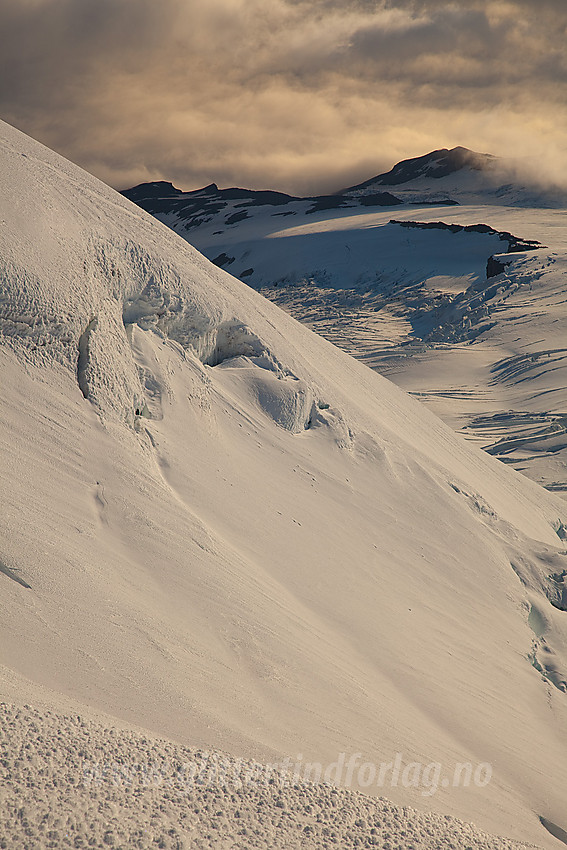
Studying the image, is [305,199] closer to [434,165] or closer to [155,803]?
[434,165]

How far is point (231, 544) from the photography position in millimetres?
5957

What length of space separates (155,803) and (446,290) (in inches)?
1810

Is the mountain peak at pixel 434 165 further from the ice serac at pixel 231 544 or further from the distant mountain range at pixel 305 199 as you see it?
the ice serac at pixel 231 544

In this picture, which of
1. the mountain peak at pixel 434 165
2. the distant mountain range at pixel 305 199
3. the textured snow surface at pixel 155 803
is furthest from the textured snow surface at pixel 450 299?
the mountain peak at pixel 434 165

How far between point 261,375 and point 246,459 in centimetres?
150

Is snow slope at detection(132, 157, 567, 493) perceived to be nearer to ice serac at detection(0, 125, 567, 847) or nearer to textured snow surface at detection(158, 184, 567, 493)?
textured snow surface at detection(158, 184, 567, 493)

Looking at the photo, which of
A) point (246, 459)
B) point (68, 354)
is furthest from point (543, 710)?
point (68, 354)

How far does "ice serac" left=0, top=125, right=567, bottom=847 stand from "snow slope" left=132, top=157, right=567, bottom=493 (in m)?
11.0

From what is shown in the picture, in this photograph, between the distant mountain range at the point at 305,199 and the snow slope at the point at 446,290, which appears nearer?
the snow slope at the point at 446,290

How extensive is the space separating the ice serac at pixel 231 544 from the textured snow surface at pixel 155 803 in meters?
0.33

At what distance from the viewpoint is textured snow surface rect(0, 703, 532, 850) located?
2824 millimetres

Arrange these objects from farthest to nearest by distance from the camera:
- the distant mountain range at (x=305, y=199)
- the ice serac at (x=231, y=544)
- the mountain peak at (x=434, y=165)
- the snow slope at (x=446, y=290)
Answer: the mountain peak at (x=434, y=165) < the distant mountain range at (x=305, y=199) < the snow slope at (x=446, y=290) < the ice serac at (x=231, y=544)

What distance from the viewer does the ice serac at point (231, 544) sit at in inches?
167

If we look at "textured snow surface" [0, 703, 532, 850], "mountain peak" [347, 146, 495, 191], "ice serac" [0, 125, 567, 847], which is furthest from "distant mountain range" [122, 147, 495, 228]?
"textured snow surface" [0, 703, 532, 850]
